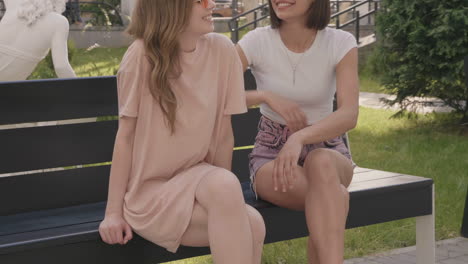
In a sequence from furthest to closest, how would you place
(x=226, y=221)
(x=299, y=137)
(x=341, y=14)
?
(x=341, y=14), (x=299, y=137), (x=226, y=221)

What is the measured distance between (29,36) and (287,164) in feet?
Result: 6.15

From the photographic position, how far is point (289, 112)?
3.38 meters

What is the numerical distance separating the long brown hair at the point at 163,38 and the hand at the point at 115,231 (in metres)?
0.40

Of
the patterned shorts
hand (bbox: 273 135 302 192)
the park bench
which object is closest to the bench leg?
the park bench

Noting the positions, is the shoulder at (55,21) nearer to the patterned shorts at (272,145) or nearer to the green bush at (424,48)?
the patterned shorts at (272,145)

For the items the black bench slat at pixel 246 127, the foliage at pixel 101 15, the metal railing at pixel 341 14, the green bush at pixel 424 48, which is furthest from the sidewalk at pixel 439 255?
the foliage at pixel 101 15

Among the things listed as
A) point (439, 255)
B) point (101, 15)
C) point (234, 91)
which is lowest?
point (101, 15)

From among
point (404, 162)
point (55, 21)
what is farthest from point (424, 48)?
point (55, 21)

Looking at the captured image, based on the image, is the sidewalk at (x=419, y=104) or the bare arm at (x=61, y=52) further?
the sidewalk at (x=419, y=104)

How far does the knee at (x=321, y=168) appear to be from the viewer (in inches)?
124

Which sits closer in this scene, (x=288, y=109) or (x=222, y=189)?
(x=222, y=189)

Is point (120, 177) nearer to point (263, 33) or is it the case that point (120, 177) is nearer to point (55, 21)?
point (263, 33)

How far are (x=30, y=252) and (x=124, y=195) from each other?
1.26 ft

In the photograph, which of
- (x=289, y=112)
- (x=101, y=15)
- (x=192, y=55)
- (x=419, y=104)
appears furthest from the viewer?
(x=101, y=15)
